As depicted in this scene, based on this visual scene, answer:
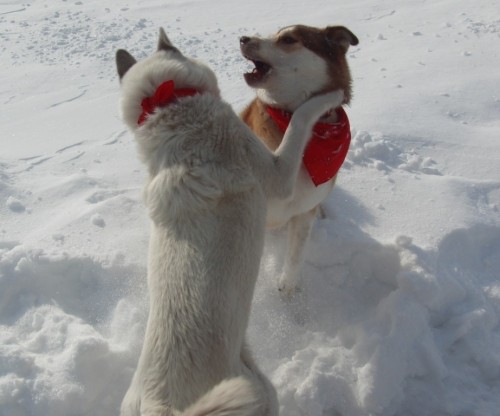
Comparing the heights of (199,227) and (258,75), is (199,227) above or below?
below

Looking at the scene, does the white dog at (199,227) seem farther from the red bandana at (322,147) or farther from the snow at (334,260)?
the snow at (334,260)

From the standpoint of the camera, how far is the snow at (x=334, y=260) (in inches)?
106

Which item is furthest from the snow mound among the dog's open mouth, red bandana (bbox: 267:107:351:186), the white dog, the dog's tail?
the dog's open mouth

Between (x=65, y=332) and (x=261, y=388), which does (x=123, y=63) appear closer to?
(x=65, y=332)

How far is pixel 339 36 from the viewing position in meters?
2.95

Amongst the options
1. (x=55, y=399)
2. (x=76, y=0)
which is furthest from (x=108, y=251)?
(x=76, y=0)

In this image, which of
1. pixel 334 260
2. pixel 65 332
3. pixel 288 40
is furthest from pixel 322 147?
pixel 65 332

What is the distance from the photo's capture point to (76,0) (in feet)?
28.8

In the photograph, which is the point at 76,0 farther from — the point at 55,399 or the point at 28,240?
the point at 55,399

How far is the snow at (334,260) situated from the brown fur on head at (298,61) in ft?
3.58

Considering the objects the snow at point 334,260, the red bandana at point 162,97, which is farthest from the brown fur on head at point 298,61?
the snow at point 334,260

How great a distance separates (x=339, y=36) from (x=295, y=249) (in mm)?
1355

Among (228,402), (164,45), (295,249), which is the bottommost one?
(295,249)

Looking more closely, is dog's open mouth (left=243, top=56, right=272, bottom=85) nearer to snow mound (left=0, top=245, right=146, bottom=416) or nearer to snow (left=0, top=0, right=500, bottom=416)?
snow (left=0, top=0, right=500, bottom=416)
